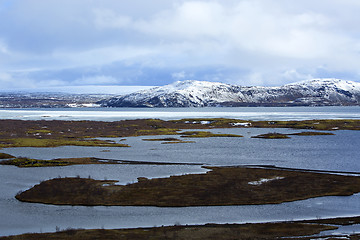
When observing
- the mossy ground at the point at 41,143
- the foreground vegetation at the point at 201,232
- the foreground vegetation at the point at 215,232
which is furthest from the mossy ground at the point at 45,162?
the foreground vegetation at the point at 201,232

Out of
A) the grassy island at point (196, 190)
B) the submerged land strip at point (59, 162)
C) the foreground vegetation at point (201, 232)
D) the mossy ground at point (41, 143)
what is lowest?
the foreground vegetation at point (201, 232)

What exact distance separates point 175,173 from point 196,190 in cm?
948

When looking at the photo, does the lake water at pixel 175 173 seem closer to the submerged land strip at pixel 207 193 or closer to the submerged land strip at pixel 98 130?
the submerged land strip at pixel 207 193

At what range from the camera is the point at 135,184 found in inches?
Result: 1608

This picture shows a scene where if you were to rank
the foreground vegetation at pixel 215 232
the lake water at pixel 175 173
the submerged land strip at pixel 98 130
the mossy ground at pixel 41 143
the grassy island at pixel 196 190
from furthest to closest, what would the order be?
the submerged land strip at pixel 98 130
the mossy ground at pixel 41 143
the grassy island at pixel 196 190
the lake water at pixel 175 173
the foreground vegetation at pixel 215 232

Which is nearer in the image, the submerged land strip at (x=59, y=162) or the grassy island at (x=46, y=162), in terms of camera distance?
the grassy island at (x=46, y=162)

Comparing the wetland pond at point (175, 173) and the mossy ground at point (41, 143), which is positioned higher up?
the mossy ground at point (41, 143)

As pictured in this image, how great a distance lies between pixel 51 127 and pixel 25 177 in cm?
7143

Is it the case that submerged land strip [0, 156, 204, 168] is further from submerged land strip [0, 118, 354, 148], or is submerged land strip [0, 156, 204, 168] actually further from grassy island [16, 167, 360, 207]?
submerged land strip [0, 118, 354, 148]

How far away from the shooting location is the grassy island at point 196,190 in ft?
116

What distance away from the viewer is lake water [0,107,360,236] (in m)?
30.6

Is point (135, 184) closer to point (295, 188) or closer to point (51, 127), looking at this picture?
point (295, 188)

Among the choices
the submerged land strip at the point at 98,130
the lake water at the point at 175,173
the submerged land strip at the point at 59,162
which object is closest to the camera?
the lake water at the point at 175,173

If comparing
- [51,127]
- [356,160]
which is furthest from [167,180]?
[51,127]
